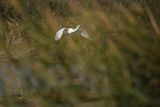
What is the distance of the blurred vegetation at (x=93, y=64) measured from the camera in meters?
3.33

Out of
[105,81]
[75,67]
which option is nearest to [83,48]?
[75,67]

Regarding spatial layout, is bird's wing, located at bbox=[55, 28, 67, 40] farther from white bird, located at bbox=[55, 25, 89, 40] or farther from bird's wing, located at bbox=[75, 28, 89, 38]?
bird's wing, located at bbox=[75, 28, 89, 38]

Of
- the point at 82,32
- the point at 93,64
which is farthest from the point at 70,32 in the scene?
the point at 93,64

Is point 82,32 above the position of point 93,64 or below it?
above

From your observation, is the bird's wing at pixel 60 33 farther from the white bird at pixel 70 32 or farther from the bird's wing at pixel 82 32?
the bird's wing at pixel 82 32

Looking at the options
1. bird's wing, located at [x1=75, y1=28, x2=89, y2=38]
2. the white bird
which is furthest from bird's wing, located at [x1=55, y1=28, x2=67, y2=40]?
bird's wing, located at [x1=75, y1=28, x2=89, y2=38]

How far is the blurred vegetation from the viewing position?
333 centimetres

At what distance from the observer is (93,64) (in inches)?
136

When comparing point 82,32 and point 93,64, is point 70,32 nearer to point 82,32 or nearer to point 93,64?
point 82,32

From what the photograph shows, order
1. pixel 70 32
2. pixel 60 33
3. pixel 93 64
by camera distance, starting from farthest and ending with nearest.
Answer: pixel 70 32, pixel 60 33, pixel 93 64

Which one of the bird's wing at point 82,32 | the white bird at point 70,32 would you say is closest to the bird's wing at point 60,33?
the white bird at point 70,32

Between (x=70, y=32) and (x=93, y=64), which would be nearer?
(x=93, y=64)

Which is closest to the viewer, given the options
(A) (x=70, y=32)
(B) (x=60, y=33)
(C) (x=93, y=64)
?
(C) (x=93, y=64)

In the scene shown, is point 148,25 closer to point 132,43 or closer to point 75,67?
point 132,43
